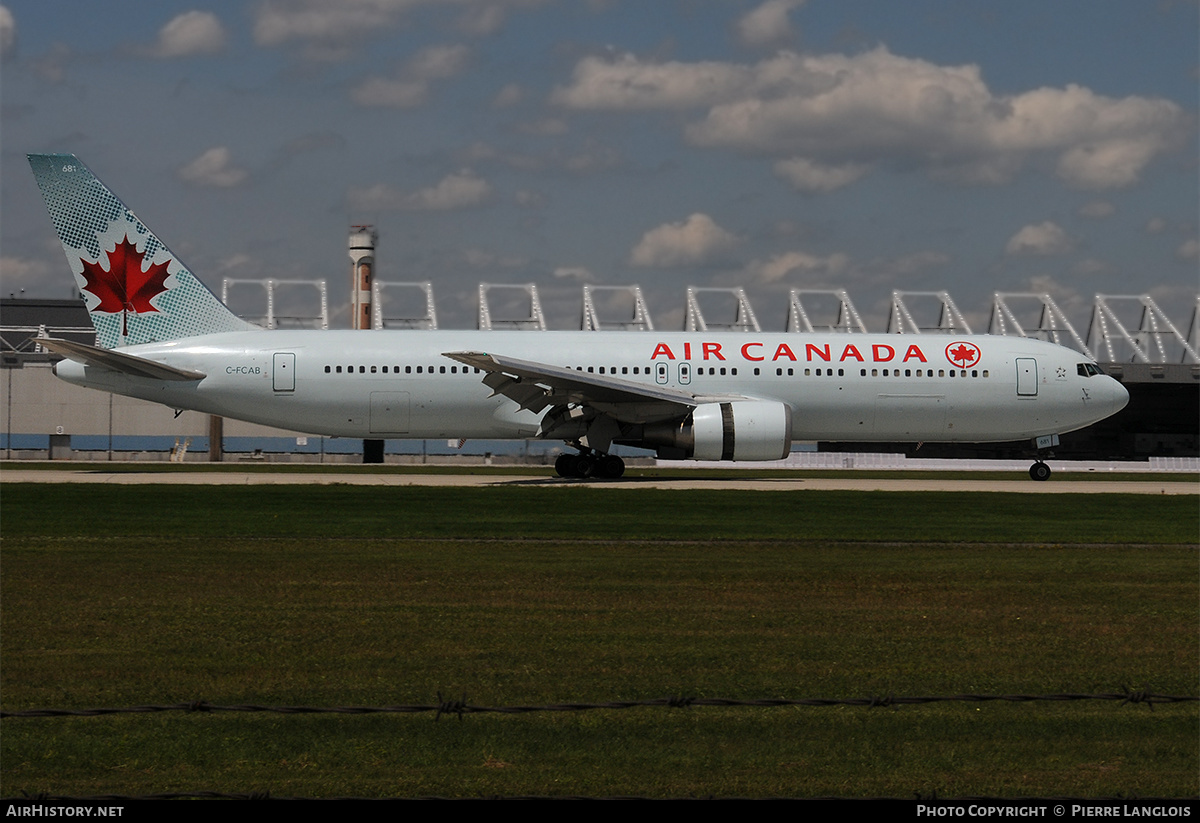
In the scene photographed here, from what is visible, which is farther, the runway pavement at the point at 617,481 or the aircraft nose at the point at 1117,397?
the aircraft nose at the point at 1117,397

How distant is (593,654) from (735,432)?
2171 cm

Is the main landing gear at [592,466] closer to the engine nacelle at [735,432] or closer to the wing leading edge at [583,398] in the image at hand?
the wing leading edge at [583,398]

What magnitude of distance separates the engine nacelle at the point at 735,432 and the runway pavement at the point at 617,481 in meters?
0.87

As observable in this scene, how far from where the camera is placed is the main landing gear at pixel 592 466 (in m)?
33.7

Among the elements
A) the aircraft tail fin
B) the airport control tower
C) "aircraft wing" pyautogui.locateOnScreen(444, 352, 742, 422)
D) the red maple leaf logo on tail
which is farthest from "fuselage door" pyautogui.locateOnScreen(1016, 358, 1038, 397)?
the airport control tower

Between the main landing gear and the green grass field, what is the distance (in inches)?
571

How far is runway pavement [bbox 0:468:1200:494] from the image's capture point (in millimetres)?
30422

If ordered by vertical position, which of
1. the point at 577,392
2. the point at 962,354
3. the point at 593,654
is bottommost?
the point at 593,654

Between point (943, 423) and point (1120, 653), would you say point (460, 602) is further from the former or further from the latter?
point (943, 423)

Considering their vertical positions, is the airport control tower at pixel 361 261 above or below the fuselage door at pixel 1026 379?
above

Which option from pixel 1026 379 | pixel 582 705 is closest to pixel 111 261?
pixel 1026 379

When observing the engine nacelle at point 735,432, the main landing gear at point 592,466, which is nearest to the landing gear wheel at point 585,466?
the main landing gear at point 592,466

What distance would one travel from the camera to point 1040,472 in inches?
1441

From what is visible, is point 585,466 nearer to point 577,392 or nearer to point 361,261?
point 577,392
